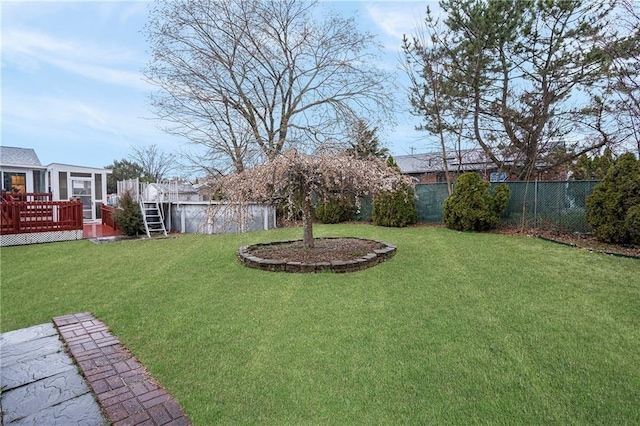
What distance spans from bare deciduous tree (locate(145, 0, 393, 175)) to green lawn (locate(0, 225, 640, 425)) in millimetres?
6708

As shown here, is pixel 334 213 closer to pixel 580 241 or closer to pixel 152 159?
pixel 580 241

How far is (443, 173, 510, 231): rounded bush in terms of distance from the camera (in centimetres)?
822

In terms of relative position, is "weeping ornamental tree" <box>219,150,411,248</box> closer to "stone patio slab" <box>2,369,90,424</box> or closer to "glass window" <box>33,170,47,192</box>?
"stone patio slab" <box>2,369,90,424</box>

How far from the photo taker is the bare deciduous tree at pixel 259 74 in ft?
36.2

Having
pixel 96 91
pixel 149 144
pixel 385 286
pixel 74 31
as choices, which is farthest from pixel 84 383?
pixel 149 144

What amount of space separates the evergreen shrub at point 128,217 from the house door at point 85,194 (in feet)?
16.1

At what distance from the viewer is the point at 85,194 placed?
13.5m

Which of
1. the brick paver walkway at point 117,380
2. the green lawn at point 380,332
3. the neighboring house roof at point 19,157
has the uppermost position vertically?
the neighboring house roof at point 19,157

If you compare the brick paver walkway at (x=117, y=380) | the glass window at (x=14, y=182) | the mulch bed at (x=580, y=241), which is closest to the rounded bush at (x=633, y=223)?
the mulch bed at (x=580, y=241)

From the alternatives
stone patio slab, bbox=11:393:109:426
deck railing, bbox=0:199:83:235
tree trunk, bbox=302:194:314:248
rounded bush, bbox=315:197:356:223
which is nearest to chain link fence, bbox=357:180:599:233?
tree trunk, bbox=302:194:314:248

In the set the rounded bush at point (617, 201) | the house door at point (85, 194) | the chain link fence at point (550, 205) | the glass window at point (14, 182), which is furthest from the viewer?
the house door at point (85, 194)

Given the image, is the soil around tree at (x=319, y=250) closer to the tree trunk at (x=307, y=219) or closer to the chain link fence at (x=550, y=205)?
the tree trunk at (x=307, y=219)

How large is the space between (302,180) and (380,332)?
2855 mm

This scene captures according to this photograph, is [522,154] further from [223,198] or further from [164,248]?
[164,248]
